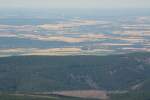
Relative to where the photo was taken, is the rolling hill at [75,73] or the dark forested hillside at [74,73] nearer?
the rolling hill at [75,73]

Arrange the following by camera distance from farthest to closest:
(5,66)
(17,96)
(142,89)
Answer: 1. (5,66)
2. (142,89)
3. (17,96)

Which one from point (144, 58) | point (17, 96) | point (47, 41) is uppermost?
point (17, 96)

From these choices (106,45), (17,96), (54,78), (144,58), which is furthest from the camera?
(106,45)

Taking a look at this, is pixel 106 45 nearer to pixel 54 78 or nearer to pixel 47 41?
pixel 47 41

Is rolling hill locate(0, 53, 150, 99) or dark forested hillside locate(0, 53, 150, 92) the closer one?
rolling hill locate(0, 53, 150, 99)

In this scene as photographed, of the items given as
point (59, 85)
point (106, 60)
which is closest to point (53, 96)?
point (59, 85)

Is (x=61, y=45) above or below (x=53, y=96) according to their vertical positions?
below

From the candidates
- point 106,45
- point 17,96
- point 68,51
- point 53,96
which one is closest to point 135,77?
point 53,96

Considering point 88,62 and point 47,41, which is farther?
point 47,41
